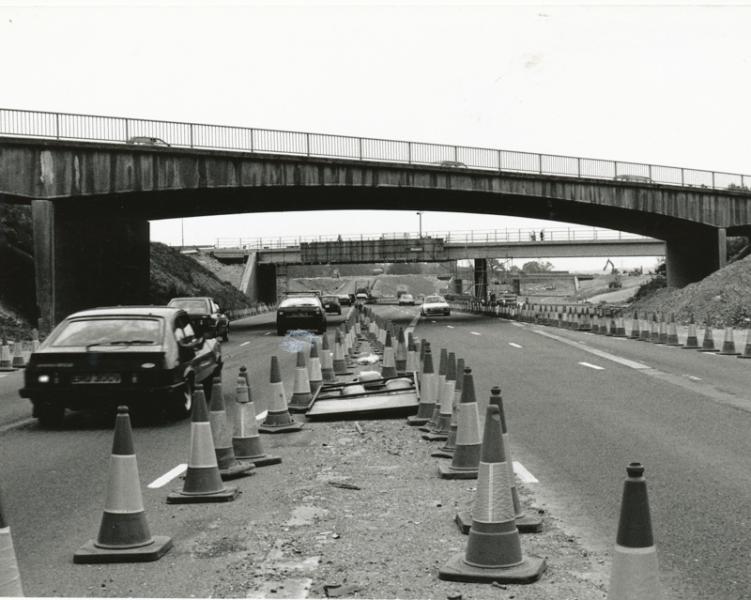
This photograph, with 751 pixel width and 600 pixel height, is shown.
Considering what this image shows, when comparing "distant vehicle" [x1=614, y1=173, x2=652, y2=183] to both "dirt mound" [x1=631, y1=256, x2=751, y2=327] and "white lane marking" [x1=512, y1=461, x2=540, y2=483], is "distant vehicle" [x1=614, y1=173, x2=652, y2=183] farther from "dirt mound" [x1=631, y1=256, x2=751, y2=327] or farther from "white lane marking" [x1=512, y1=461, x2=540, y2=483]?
"white lane marking" [x1=512, y1=461, x2=540, y2=483]

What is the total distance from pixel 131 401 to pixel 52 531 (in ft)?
17.1

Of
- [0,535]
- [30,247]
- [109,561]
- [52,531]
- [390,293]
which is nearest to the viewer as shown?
[0,535]

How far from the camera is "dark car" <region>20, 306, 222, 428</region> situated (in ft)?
39.0

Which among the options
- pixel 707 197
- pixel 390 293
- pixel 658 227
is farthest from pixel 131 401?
pixel 390 293

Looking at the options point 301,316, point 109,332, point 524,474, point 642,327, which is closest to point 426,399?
point 524,474

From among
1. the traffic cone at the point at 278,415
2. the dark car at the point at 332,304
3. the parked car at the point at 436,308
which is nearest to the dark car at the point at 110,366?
the traffic cone at the point at 278,415

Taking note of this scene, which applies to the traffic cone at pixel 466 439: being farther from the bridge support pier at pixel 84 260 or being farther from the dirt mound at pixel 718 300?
the dirt mound at pixel 718 300

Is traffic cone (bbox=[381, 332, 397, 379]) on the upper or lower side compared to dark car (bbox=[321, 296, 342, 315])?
lower

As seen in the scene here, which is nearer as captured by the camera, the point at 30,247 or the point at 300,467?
the point at 300,467

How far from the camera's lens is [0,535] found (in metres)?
4.45

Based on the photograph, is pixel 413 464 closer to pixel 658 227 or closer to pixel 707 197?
pixel 707 197

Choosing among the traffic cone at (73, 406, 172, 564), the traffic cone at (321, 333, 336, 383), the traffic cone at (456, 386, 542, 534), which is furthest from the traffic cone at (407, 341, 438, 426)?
the traffic cone at (73, 406, 172, 564)

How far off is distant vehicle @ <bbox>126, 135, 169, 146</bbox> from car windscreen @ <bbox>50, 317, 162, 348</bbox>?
78.0 ft

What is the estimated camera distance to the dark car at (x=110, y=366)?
1188 cm
